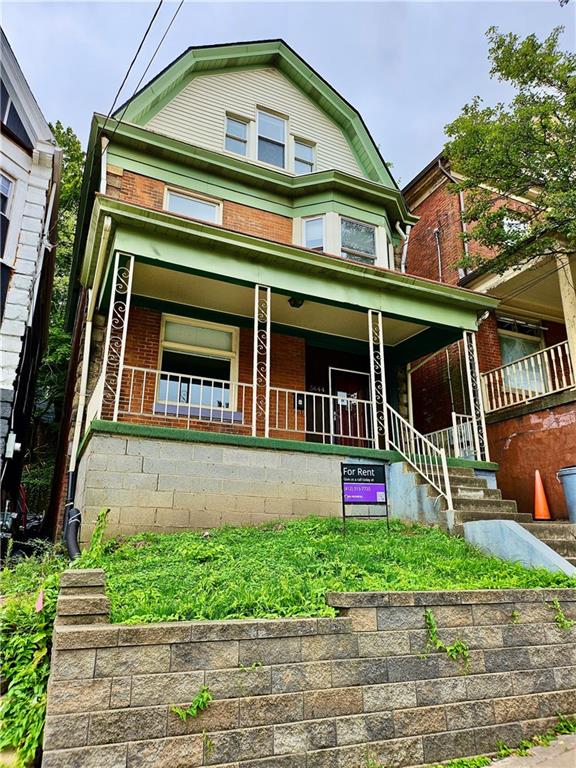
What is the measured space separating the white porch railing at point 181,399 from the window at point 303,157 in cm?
597

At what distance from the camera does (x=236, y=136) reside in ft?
37.3

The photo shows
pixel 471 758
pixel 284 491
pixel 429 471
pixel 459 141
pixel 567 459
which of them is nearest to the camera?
pixel 471 758

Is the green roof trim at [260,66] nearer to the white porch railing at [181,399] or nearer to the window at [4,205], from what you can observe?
the window at [4,205]

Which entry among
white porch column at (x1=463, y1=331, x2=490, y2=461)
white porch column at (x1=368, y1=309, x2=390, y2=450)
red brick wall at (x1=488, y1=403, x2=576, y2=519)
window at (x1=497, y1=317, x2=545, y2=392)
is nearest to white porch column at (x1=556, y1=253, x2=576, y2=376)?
red brick wall at (x1=488, y1=403, x2=576, y2=519)

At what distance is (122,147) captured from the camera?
9805 millimetres

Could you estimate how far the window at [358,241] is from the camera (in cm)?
1096

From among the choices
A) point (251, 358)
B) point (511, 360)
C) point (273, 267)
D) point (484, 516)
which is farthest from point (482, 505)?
point (511, 360)

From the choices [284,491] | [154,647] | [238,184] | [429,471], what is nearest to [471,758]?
[154,647]

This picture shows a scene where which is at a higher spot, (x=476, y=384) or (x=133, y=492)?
(x=476, y=384)

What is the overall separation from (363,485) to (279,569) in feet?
6.95

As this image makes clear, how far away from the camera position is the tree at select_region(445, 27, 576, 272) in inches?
324

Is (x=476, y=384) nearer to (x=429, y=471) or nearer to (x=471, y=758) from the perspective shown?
(x=429, y=471)

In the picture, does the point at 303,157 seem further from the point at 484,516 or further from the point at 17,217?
the point at 484,516

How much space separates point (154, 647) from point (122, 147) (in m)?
9.65
